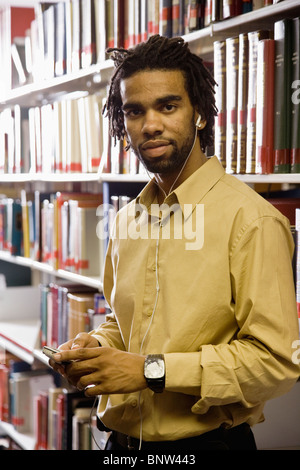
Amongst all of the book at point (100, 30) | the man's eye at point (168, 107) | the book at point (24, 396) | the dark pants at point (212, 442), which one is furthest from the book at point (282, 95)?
the book at point (24, 396)

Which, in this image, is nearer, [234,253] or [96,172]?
[234,253]

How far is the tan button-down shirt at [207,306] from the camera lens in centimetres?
111

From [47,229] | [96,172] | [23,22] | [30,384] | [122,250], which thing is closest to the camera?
[122,250]

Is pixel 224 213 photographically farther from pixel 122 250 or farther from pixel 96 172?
pixel 96 172

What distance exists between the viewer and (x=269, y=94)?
1.36 meters

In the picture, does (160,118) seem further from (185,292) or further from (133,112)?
(185,292)

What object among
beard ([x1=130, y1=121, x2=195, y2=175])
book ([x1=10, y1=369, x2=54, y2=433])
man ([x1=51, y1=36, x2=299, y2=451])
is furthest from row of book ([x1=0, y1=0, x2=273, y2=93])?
book ([x1=10, y1=369, x2=54, y2=433])

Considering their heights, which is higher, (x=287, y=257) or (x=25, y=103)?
(x=25, y=103)

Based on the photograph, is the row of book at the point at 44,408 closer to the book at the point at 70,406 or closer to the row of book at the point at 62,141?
the book at the point at 70,406

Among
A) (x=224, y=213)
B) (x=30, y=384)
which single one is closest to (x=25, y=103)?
(x=30, y=384)

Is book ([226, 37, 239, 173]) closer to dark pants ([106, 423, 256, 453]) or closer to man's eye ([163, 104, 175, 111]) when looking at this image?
man's eye ([163, 104, 175, 111])

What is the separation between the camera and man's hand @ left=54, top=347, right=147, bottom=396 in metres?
1.15

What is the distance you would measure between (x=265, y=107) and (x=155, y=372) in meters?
0.63

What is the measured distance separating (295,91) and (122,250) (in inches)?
20.0
